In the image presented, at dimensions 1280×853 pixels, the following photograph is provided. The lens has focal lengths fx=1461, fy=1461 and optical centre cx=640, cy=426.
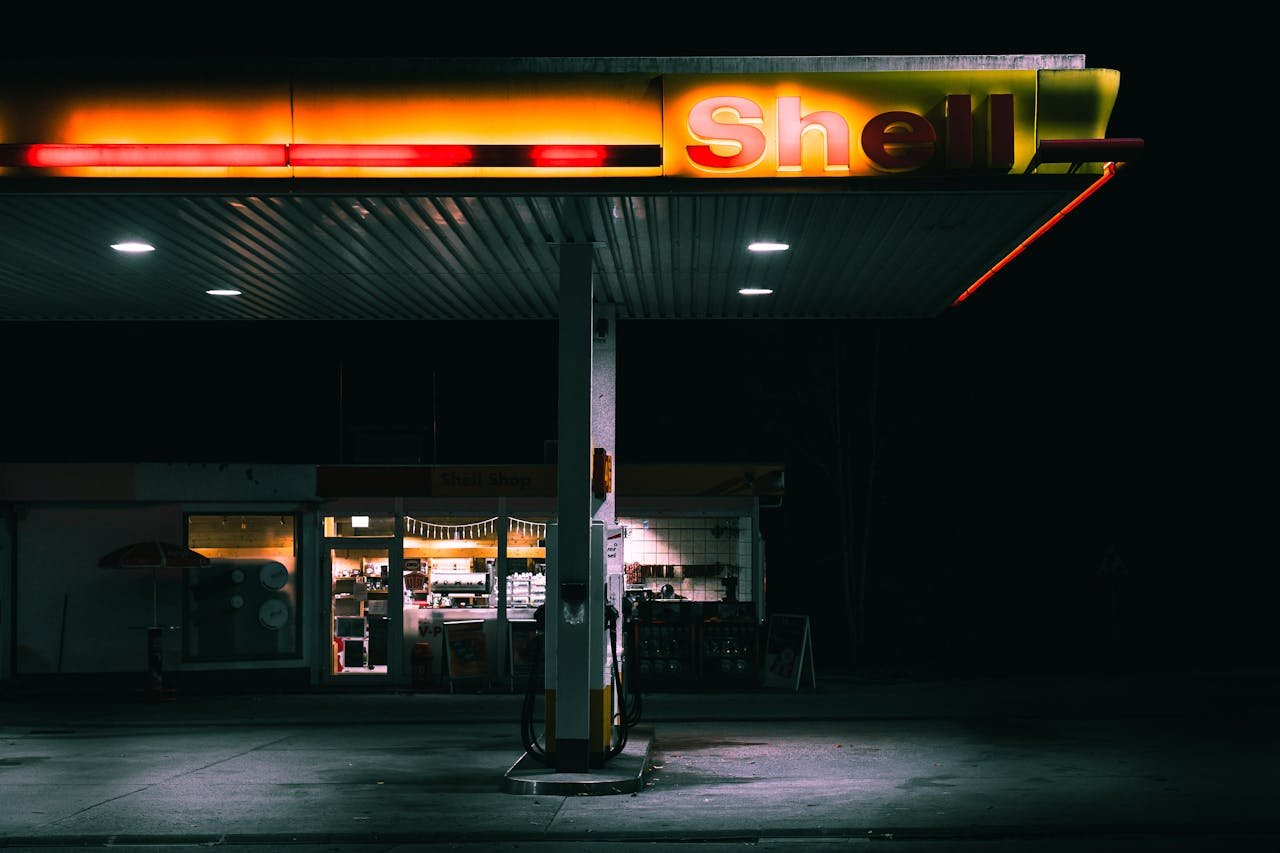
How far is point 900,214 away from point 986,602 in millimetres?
25833

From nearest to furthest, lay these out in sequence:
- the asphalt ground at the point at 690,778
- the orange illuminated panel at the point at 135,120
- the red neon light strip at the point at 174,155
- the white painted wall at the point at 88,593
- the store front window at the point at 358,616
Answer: the asphalt ground at the point at 690,778
the red neon light strip at the point at 174,155
the orange illuminated panel at the point at 135,120
the white painted wall at the point at 88,593
the store front window at the point at 358,616

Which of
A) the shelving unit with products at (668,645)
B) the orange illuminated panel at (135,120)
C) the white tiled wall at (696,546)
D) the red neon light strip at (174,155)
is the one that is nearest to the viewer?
the red neon light strip at (174,155)

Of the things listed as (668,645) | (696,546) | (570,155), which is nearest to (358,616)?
(668,645)

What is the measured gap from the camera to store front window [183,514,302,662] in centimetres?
2320

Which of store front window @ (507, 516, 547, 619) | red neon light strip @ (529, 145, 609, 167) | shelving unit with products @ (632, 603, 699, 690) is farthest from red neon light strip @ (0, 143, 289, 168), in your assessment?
Answer: store front window @ (507, 516, 547, 619)

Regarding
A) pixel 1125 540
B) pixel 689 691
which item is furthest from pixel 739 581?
pixel 1125 540

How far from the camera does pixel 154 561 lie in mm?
21281

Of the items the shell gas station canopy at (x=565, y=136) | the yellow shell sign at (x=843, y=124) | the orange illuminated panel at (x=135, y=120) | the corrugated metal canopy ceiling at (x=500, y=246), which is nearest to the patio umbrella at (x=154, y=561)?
the corrugated metal canopy ceiling at (x=500, y=246)

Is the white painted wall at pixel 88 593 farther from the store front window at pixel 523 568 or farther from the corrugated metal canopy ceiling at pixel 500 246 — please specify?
the corrugated metal canopy ceiling at pixel 500 246

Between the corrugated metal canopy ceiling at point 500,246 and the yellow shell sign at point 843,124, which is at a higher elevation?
the yellow shell sign at point 843,124

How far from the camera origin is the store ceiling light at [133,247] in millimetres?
12750

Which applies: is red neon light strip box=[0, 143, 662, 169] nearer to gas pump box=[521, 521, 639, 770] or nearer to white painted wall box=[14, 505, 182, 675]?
gas pump box=[521, 521, 639, 770]

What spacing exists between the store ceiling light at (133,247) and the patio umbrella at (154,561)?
30.2 feet

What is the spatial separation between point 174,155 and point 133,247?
248cm
